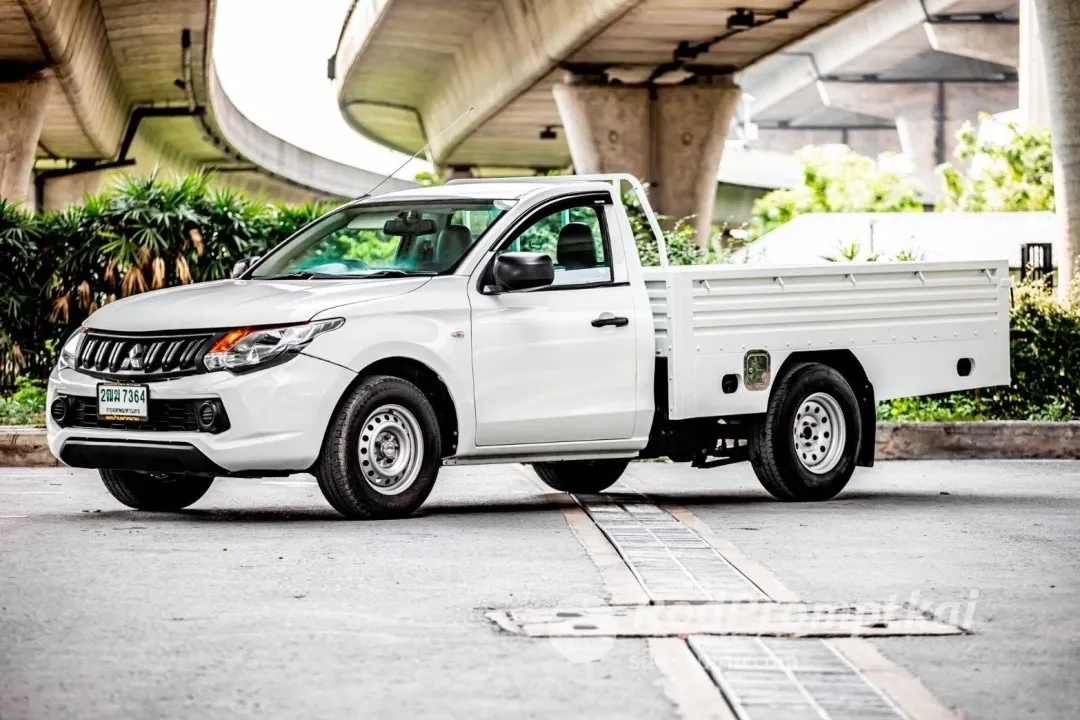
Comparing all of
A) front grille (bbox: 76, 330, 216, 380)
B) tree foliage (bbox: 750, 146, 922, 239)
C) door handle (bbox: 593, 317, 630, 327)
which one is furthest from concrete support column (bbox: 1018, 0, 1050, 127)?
front grille (bbox: 76, 330, 216, 380)

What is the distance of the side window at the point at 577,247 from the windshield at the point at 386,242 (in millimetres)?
291

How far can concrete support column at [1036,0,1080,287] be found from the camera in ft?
76.5

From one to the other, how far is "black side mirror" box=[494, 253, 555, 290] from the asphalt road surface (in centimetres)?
128

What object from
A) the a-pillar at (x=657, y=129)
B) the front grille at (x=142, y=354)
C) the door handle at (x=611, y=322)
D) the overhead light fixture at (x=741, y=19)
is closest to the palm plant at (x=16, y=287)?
the front grille at (x=142, y=354)

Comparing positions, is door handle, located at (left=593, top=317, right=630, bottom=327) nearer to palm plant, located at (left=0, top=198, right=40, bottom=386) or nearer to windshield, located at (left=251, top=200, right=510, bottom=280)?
windshield, located at (left=251, top=200, right=510, bottom=280)

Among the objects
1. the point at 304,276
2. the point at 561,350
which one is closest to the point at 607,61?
the point at 304,276

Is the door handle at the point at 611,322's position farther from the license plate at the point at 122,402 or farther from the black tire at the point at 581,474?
the license plate at the point at 122,402

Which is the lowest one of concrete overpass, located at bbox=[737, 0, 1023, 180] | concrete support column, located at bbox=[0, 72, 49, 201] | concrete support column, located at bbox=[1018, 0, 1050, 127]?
concrete support column, located at bbox=[0, 72, 49, 201]

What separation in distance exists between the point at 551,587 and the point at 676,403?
11.8 feet

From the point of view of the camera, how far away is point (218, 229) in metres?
19.4

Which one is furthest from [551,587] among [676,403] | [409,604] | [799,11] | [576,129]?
[576,129]

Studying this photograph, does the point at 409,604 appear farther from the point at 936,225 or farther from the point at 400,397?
the point at 936,225

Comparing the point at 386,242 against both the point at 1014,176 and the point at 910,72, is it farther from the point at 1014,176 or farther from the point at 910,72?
the point at 910,72

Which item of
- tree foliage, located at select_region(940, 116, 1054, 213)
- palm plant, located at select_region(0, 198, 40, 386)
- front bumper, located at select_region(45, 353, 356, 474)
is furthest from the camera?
tree foliage, located at select_region(940, 116, 1054, 213)
